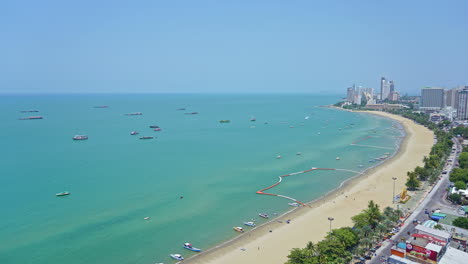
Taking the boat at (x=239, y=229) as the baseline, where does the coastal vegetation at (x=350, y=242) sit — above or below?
above

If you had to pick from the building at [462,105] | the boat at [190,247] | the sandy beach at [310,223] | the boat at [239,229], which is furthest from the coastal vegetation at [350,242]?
the building at [462,105]

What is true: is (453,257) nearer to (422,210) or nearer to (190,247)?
(422,210)

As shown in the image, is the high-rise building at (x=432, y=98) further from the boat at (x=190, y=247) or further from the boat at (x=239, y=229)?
the boat at (x=190, y=247)

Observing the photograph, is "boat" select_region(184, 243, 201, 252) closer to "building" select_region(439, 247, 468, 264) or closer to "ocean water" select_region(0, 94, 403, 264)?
"ocean water" select_region(0, 94, 403, 264)

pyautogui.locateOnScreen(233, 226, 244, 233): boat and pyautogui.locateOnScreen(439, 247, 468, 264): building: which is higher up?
pyautogui.locateOnScreen(439, 247, 468, 264): building

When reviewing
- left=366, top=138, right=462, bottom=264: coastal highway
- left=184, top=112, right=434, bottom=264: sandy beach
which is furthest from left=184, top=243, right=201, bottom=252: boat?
left=366, top=138, right=462, bottom=264: coastal highway

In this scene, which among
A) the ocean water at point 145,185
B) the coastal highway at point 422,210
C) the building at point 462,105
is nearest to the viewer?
the coastal highway at point 422,210

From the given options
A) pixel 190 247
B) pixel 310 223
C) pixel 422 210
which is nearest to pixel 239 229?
pixel 190 247
